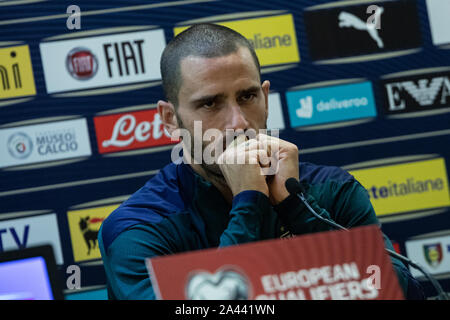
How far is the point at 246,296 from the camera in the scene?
65 cm

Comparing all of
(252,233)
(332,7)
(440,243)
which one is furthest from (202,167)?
(440,243)

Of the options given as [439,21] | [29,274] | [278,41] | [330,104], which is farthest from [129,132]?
[29,274]

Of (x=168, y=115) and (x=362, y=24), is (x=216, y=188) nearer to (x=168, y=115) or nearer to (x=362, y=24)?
(x=168, y=115)

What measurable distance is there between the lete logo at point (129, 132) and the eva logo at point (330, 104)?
64 cm

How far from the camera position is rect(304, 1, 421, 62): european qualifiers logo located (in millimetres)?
2596

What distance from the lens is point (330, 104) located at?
2.60 metres

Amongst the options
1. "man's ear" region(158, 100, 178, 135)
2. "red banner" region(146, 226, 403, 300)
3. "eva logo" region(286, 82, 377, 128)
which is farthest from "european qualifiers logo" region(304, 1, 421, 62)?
"red banner" region(146, 226, 403, 300)

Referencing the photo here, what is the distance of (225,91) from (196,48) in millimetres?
146

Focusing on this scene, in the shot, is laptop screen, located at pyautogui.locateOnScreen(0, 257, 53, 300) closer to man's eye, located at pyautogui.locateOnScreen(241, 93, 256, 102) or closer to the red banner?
the red banner

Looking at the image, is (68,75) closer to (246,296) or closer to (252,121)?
(252,121)

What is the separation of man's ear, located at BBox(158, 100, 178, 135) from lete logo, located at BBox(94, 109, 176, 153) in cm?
99

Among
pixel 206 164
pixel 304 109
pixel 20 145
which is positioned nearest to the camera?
pixel 206 164

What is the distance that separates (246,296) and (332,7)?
2218mm

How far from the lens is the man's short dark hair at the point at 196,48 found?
50.6 inches
